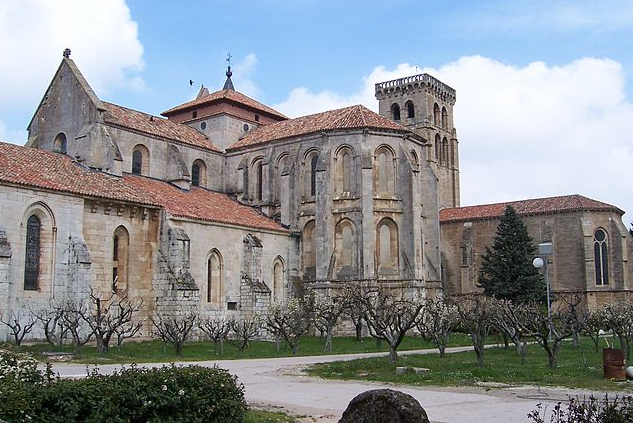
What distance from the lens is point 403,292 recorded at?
43.7 metres

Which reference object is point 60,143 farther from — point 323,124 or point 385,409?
point 385,409

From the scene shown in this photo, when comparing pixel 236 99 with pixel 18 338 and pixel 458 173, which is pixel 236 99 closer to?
pixel 18 338

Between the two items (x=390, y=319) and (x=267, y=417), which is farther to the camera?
(x=390, y=319)

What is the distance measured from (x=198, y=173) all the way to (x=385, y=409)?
43289 millimetres

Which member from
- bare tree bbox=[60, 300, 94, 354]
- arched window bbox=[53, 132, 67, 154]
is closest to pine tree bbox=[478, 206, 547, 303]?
bare tree bbox=[60, 300, 94, 354]

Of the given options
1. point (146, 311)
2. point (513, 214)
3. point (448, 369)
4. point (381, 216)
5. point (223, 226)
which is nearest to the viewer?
point (448, 369)

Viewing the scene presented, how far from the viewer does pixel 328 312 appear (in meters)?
35.0

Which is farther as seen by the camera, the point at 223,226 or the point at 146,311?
the point at 223,226

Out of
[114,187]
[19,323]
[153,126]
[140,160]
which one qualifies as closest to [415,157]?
[153,126]

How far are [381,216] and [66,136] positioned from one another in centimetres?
2035

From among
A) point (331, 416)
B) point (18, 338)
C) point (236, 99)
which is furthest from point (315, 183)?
point (331, 416)

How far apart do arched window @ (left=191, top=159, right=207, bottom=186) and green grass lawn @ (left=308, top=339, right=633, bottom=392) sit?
27887 mm

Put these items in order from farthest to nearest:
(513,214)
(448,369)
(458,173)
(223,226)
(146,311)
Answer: (458,173) → (513,214) → (223,226) → (146,311) → (448,369)

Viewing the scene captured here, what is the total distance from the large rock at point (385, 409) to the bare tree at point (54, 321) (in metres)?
23.7
